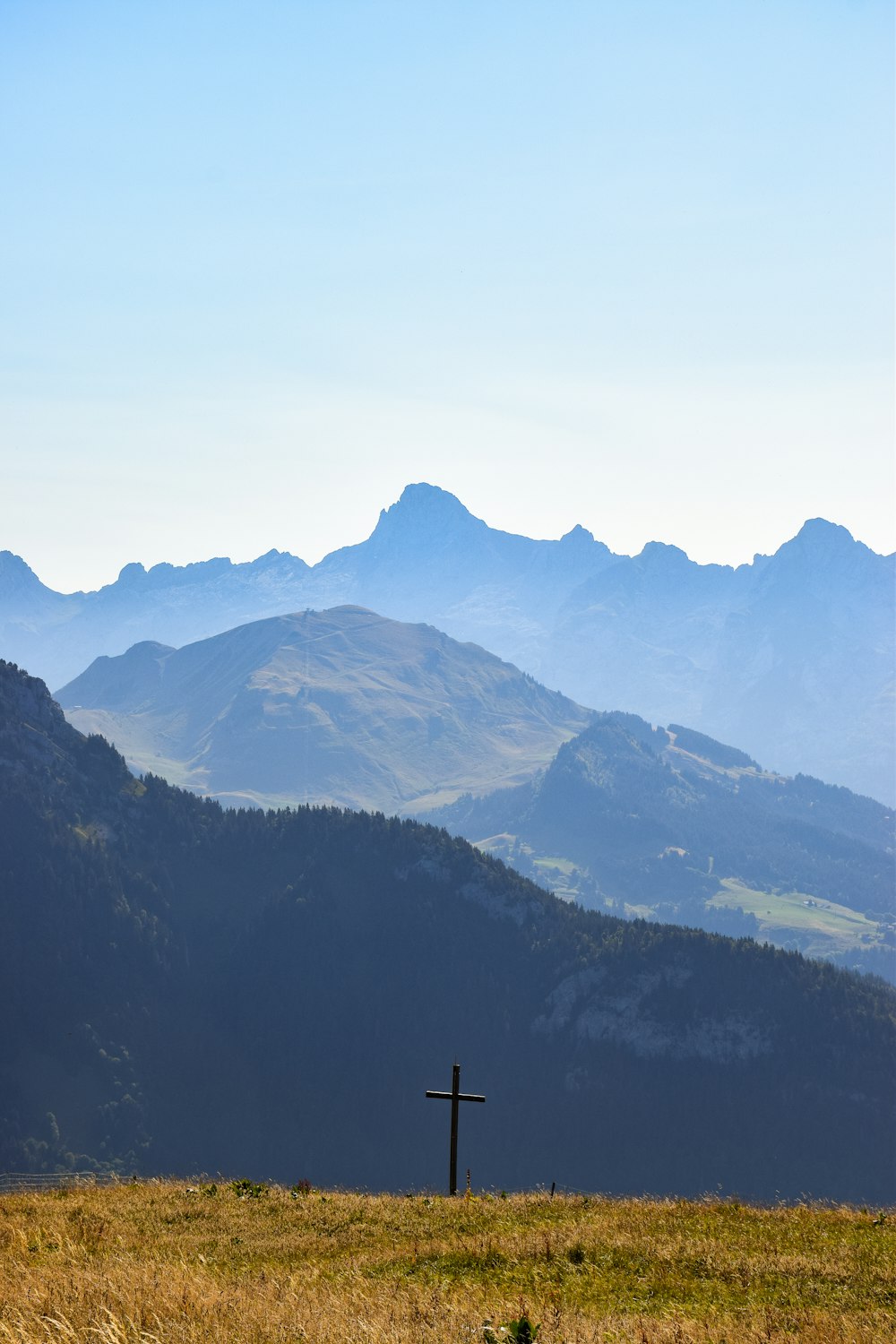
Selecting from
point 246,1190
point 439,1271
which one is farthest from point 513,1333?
point 246,1190

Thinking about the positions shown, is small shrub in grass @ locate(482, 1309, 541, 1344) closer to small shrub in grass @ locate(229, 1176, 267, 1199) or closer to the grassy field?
the grassy field

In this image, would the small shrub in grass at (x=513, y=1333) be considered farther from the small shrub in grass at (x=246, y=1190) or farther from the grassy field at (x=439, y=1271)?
the small shrub in grass at (x=246, y=1190)

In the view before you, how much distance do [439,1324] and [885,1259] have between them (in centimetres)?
1222

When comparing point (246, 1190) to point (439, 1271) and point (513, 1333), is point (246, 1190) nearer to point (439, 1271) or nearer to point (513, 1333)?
point (439, 1271)

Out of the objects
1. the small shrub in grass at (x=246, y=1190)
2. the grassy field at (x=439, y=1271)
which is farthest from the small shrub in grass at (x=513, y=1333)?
the small shrub in grass at (x=246, y=1190)

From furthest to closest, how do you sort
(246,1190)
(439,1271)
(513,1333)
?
(246,1190) < (439,1271) < (513,1333)

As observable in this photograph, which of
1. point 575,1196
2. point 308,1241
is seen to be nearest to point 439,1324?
point 308,1241

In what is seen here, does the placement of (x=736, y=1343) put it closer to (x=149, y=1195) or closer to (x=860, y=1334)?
(x=860, y=1334)

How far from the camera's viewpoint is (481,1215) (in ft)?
104

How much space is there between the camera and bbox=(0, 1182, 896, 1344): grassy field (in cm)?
1884

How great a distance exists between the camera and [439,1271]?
977 inches

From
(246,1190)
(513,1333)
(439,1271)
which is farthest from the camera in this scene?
(246,1190)

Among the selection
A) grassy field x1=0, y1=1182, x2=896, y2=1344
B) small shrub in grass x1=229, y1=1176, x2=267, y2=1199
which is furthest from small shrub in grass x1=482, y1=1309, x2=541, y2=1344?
small shrub in grass x1=229, y1=1176, x2=267, y2=1199

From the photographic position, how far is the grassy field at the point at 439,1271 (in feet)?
61.8
